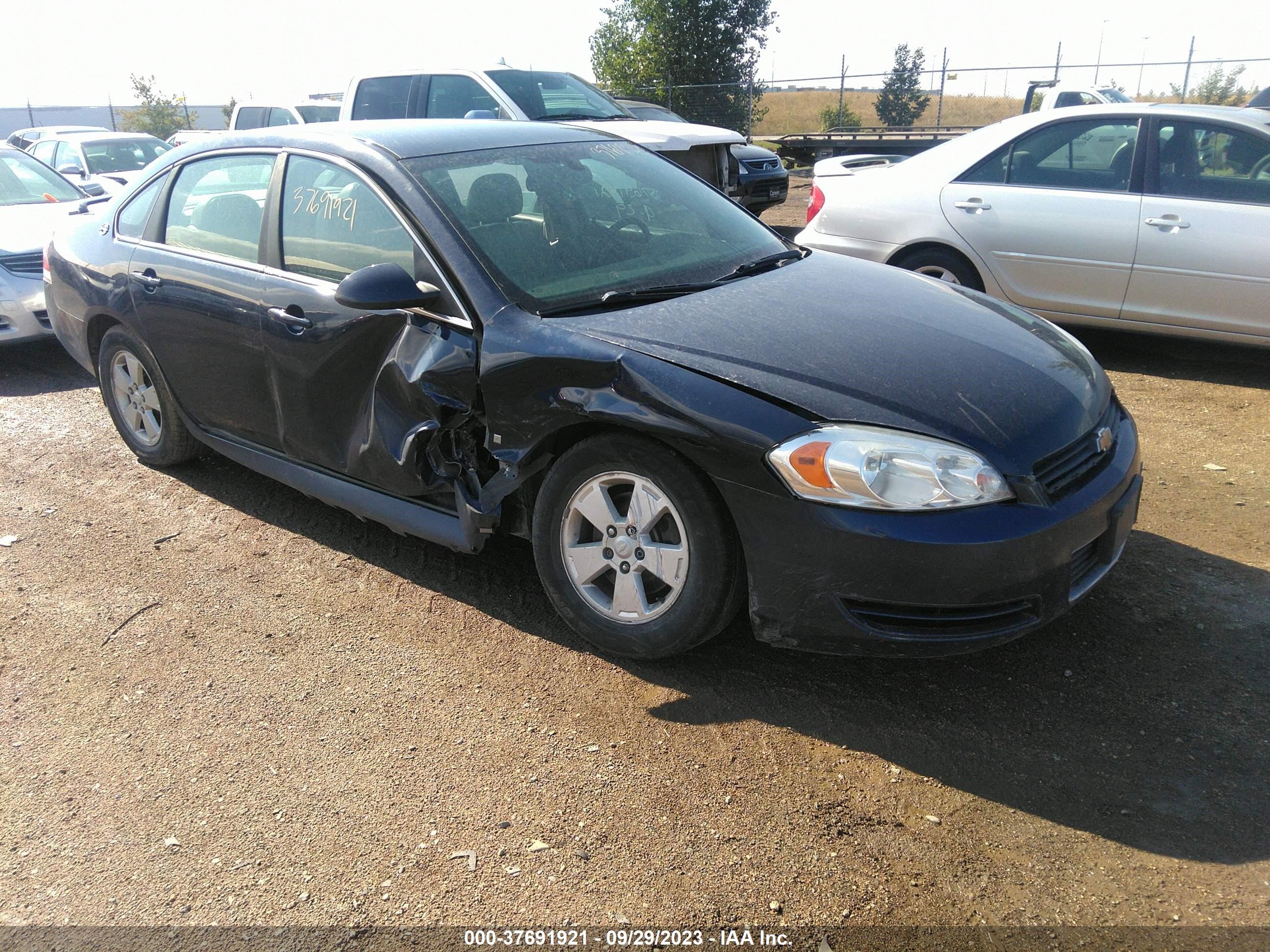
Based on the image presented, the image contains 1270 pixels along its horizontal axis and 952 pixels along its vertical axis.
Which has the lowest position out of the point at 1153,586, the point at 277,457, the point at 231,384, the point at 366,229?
the point at 1153,586

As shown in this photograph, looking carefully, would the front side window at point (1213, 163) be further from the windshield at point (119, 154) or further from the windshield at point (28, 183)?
the windshield at point (119, 154)

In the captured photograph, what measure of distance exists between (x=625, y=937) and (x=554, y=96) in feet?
30.4

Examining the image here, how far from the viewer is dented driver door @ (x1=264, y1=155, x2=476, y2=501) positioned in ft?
11.5

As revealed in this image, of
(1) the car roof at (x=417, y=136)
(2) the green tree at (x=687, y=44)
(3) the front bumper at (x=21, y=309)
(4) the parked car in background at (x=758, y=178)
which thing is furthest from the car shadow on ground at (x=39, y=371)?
(2) the green tree at (x=687, y=44)

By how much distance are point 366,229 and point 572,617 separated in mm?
1641

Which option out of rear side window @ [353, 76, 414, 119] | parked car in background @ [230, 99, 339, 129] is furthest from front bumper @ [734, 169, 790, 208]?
parked car in background @ [230, 99, 339, 129]

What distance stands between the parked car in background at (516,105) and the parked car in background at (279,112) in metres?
2.68

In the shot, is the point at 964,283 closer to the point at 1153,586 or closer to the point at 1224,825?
the point at 1153,586

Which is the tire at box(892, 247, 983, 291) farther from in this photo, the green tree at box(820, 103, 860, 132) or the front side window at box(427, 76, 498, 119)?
the green tree at box(820, 103, 860, 132)

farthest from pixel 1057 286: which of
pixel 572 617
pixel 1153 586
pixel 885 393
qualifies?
pixel 572 617

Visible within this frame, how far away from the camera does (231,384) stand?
4.32 meters

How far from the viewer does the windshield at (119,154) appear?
567 inches

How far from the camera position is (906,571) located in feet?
9.04

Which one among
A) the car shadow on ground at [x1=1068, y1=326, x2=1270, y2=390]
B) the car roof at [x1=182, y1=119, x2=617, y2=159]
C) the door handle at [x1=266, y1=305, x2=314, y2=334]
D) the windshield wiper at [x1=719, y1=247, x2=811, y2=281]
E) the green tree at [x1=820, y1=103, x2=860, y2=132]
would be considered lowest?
the car shadow on ground at [x1=1068, y1=326, x2=1270, y2=390]
